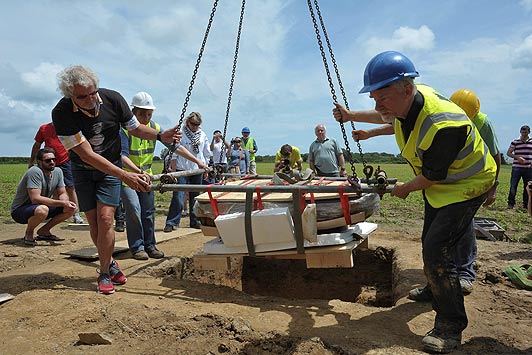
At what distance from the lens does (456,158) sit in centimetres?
312

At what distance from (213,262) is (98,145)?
1617 millimetres

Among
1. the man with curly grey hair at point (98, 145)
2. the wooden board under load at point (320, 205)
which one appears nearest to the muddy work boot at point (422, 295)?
the wooden board under load at point (320, 205)

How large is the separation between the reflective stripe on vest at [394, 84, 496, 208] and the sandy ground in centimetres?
109

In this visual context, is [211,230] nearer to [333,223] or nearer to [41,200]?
[333,223]

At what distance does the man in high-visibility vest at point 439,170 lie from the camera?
119 inches

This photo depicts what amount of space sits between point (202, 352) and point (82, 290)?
1.90 meters

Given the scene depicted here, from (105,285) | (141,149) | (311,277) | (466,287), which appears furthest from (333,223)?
(141,149)

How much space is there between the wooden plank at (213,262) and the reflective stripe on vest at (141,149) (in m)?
2.12

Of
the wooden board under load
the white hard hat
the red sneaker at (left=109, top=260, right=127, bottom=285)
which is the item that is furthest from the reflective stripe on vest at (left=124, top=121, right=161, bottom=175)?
the wooden board under load

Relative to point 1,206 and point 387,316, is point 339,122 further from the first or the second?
point 1,206

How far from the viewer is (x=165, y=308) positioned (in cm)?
390

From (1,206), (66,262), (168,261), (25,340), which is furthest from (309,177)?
(1,206)

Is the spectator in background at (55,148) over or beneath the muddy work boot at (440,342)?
over

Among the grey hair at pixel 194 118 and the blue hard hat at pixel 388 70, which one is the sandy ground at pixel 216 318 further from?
the grey hair at pixel 194 118
